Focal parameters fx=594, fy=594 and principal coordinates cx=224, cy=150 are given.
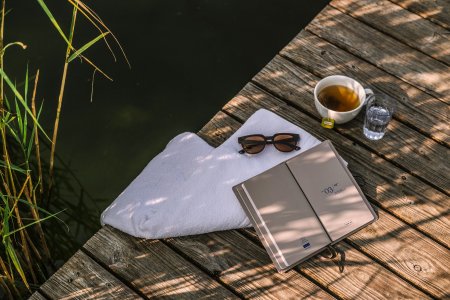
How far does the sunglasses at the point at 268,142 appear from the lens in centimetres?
216

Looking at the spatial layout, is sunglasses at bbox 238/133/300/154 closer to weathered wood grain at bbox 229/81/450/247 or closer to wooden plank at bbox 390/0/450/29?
weathered wood grain at bbox 229/81/450/247

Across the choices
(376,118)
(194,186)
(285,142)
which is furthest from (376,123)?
(194,186)

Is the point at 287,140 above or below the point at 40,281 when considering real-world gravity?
above

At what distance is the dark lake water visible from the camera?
109 inches

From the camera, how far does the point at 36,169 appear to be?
2805mm

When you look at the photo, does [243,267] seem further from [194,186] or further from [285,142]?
[285,142]

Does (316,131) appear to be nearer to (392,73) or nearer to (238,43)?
(392,73)

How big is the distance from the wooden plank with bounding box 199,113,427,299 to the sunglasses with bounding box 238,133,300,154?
35 centimetres


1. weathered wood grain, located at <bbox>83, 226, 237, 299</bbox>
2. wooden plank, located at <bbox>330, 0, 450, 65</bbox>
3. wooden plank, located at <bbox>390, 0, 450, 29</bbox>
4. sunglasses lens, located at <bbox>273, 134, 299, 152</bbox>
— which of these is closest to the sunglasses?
sunglasses lens, located at <bbox>273, 134, 299, 152</bbox>

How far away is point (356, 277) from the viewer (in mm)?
2023

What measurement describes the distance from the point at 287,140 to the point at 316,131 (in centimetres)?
18

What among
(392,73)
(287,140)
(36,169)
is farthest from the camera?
(36,169)

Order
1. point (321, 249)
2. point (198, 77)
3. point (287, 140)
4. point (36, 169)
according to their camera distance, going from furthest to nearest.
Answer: point (198, 77)
point (36, 169)
point (287, 140)
point (321, 249)

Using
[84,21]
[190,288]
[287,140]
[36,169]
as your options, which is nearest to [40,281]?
[36,169]
